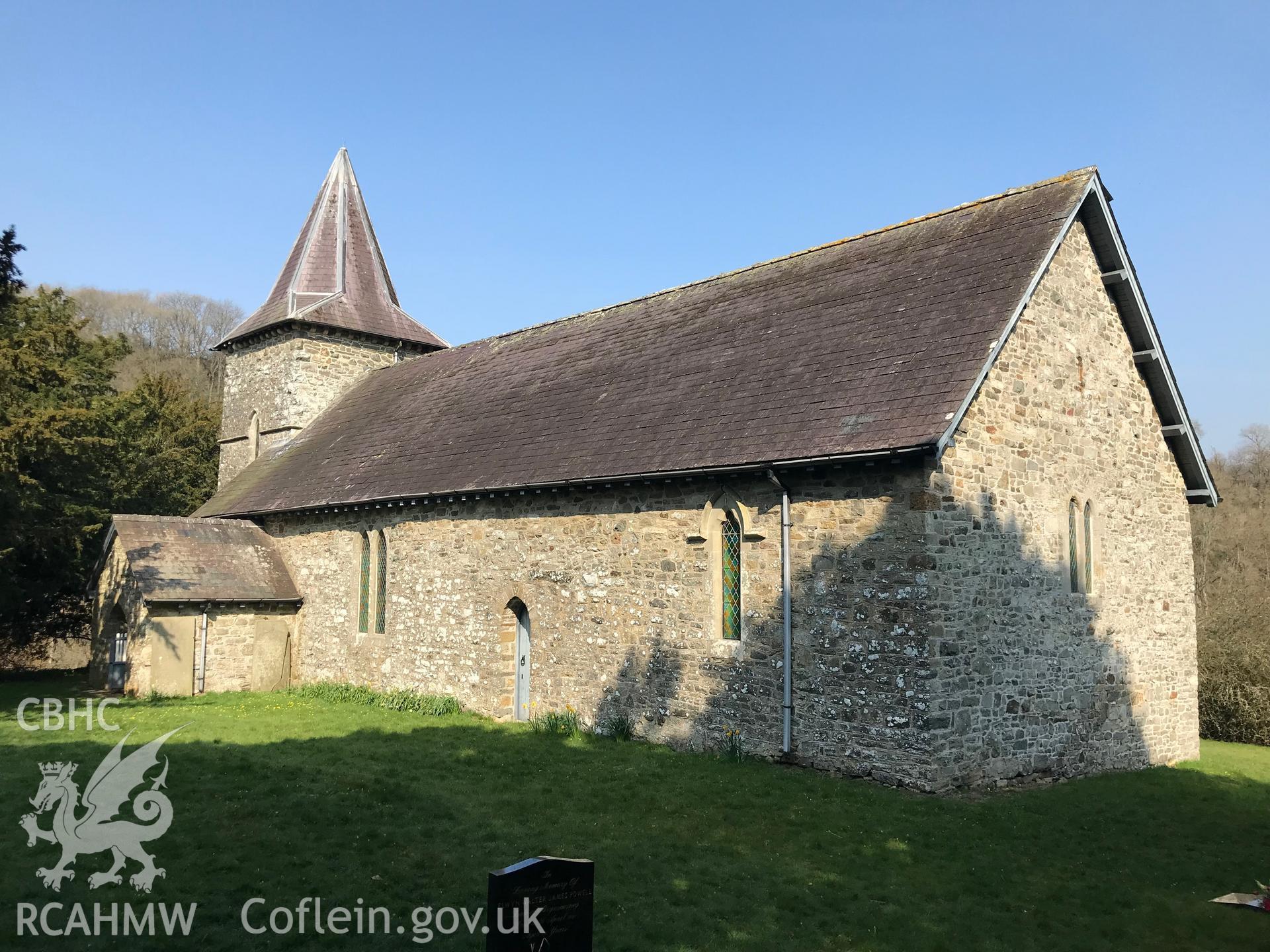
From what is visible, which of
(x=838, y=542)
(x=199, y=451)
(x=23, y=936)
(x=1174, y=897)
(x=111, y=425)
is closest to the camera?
(x=23, y=936)

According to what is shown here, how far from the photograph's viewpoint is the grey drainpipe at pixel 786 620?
12258 millimetres

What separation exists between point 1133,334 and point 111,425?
1097 inches

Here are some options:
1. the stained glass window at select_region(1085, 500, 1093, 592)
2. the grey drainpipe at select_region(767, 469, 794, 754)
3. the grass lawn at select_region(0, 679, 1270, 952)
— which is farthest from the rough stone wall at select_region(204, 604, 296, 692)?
the stained glass window at select_region(1085, 500, 1093, 592)

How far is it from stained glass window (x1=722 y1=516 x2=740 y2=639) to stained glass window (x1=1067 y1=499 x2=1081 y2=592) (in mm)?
4685

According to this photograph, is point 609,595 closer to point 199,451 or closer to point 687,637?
point 687,637

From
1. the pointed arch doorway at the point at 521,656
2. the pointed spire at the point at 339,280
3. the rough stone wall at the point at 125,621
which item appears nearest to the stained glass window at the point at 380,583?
the pointed arch doorway at the point at 521,656

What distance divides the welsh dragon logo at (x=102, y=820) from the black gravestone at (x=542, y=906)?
3.83 meters

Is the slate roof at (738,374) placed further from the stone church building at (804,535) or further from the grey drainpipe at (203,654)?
the grey drainpipe at (203,654)

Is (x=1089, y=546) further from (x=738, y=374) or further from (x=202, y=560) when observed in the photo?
(x=202, y=560)

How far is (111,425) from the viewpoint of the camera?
29281mm

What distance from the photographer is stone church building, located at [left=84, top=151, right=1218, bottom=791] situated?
1170 centimetres

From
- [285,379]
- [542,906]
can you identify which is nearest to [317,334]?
[285,379]

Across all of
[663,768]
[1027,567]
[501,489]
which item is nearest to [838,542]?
[1027,567]

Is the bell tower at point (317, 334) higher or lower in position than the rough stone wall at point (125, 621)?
higher
